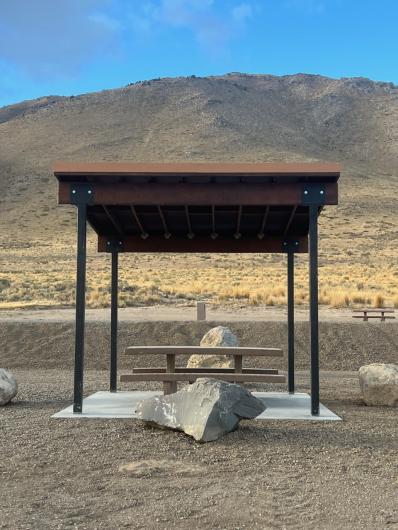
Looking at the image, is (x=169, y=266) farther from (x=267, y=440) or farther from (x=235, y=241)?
(x=267, y=440)

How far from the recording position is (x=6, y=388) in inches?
355

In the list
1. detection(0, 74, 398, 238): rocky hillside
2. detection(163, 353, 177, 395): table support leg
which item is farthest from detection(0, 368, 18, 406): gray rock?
detection(0, 74, 398, 238): rocky hillside

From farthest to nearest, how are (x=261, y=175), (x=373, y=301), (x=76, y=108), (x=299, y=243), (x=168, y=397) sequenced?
(x=76, y=108) → (x=373, y=301) → (x=299, y=243) → (x=261, y=175) → (x=168, y=397)

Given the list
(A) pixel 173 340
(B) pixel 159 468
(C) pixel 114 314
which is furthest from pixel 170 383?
(A) pixel 173 340

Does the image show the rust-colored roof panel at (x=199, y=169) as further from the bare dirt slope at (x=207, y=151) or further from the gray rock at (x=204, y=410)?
the bare dirt slope at (x=207, y=151)

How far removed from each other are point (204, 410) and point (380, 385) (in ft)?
10.8

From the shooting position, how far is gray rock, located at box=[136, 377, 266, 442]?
668cm

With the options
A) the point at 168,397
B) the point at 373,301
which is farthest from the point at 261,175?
the point at 373,301

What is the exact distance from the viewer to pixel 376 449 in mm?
6496

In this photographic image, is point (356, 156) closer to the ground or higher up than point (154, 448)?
higher up

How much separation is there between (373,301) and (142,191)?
20505 millimetres

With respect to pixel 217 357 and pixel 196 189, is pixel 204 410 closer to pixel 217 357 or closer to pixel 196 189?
pixel 196 189

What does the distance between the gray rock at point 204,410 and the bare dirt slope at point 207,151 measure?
19692mm

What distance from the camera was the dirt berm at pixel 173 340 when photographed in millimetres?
15953
